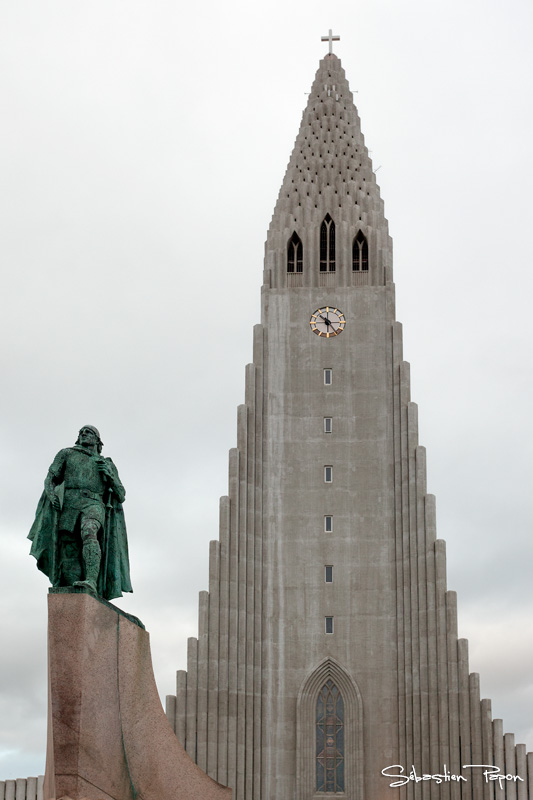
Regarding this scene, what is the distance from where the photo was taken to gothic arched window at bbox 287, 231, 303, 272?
5700cm

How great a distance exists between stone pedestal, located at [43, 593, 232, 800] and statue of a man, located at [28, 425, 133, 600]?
0.79 m

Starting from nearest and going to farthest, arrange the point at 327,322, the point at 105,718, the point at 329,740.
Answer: the point at 105,718
the point at 329,740
the point at 327,322

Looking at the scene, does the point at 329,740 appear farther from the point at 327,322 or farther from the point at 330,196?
the point at 330,196

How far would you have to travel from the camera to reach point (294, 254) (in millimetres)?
57250

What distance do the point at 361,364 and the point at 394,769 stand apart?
16.3 metres

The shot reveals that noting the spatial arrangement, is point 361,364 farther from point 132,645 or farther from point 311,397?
point 132,645

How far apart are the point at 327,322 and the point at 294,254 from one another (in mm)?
3658

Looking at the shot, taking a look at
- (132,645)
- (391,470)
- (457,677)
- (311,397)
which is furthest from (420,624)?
(132,645)

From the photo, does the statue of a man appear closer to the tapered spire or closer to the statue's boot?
the statue's boot

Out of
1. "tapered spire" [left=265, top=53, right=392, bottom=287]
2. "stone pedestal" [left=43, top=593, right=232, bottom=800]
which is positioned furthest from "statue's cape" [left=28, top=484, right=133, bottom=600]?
"tapered spire" [left=265, top=53, right=392, bottom=287]

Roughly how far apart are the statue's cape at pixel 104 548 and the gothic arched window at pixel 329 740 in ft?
106

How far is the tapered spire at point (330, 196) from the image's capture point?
56.6m

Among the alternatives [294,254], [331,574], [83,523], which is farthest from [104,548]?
[294,254]

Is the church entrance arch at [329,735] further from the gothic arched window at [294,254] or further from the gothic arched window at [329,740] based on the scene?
the gothic arched window at [294,254]
